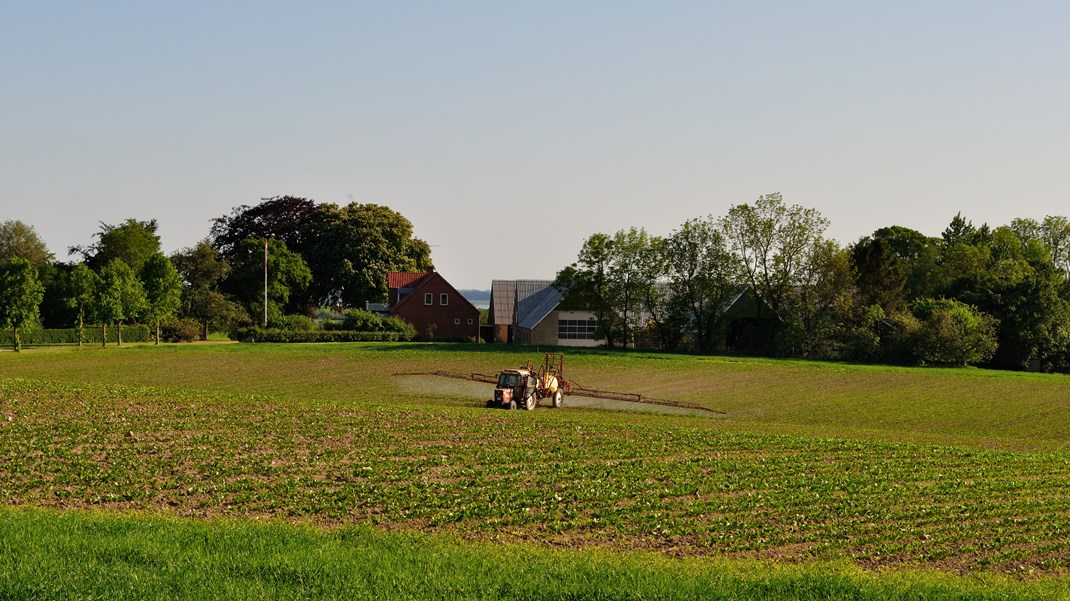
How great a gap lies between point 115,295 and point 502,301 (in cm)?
4196

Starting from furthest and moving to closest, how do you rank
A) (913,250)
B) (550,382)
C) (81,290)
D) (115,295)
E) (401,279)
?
(913,250) < (401,279) < (81,290) < (115,295) < (550,382)

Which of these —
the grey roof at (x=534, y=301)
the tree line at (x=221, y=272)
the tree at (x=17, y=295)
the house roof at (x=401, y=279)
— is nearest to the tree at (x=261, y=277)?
the tree line at (x=221, y=272)

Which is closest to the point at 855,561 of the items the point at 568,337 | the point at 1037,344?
the point at 1037,344

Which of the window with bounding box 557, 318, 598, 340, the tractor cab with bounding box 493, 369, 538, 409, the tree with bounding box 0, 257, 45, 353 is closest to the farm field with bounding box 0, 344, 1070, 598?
the tractor cab with bounding box 493, 369, 538, 409

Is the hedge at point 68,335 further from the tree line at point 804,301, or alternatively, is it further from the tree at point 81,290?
the tree line at point 804,301

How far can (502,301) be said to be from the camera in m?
110

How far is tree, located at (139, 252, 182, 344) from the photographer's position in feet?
282

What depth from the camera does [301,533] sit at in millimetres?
16297

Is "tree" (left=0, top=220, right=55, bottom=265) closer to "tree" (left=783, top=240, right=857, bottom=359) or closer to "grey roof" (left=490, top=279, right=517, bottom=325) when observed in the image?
"grey roof" (left=490, top=279, right=517, bottom=325)

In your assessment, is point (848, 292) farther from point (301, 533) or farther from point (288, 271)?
point (301, 533)

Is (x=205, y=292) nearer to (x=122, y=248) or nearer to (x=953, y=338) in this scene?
(x=122, y=248)

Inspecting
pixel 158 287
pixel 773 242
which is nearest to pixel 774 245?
pixel 773 242

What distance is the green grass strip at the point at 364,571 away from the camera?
1263 cm

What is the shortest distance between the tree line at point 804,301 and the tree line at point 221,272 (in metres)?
31.4
